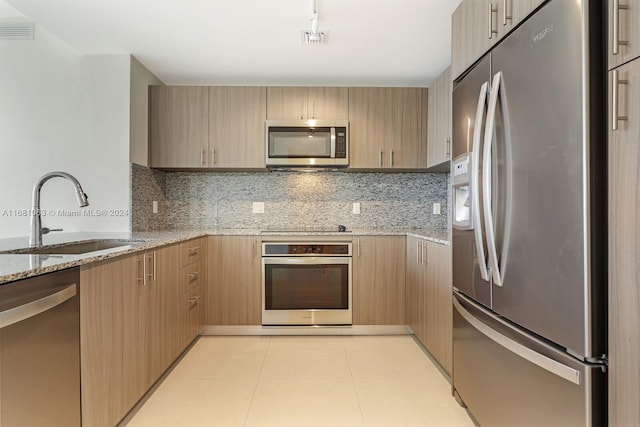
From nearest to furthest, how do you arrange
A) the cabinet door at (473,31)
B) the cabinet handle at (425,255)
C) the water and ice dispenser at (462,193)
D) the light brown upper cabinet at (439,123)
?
the cabinet door at (473,31), the water and ice dispenser at (462,193), the cabinet handle at (425,255), the light brown upper cabinet at (439,123)

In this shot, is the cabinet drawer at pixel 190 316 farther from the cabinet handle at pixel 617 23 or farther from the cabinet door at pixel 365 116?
the cabinet handle at pixel 617 23

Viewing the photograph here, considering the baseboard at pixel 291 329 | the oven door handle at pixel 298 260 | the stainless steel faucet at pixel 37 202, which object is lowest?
the baseboard at pixel 291 329

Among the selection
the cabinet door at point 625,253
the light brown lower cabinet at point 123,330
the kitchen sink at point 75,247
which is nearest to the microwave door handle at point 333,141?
the light brown lower cabinet at point 123,330

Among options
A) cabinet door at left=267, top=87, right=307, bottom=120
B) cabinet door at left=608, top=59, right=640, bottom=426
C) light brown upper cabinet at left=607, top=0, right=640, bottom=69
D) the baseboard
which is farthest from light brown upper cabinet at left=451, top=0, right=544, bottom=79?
the baseboard

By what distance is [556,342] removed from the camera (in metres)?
1.13

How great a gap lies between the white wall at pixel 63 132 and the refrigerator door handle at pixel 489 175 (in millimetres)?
2620

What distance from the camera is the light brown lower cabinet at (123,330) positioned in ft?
4.73

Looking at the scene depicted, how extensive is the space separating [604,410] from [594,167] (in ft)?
2.24

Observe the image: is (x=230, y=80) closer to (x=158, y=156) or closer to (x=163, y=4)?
(x=158, y=156)

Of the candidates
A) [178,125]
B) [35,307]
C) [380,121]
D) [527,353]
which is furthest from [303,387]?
[178,125]

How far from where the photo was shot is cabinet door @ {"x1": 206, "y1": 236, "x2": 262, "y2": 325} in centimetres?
310

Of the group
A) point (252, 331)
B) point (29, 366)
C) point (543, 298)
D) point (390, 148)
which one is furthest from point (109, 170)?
point (543, 298)

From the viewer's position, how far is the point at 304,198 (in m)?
3.64

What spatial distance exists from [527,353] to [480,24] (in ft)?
4.65
